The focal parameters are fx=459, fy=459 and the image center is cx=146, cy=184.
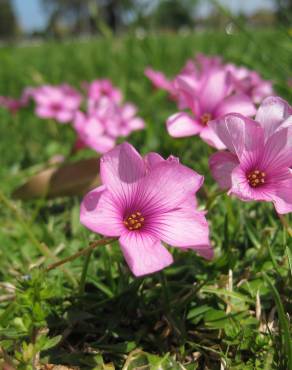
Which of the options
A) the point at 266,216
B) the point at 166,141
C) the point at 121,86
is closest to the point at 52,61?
the point at 121,86

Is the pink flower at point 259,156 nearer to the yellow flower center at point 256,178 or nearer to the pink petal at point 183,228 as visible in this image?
the yellow flower center at point 256,178

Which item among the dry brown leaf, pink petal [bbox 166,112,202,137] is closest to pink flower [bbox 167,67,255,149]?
pink petal [bbox 166,112,202,137]

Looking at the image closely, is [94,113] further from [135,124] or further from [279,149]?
[279,149]

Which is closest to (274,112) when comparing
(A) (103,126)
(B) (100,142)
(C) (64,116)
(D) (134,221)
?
(D) (134,221)

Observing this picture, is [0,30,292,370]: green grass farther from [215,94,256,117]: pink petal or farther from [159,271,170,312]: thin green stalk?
[215,94,256,117]: pink petal

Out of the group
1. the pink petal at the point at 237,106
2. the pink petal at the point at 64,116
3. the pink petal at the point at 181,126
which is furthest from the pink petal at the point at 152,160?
the pink petal at the point at 64,116
